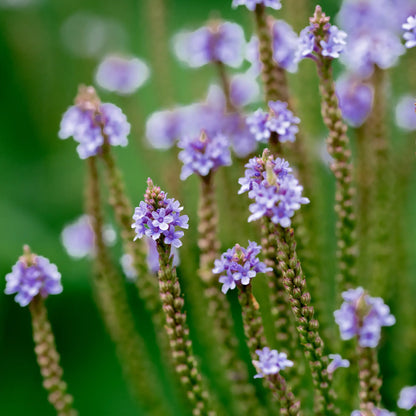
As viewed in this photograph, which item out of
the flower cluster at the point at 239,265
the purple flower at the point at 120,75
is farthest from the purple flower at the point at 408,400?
the purple flower at the point at 120,75

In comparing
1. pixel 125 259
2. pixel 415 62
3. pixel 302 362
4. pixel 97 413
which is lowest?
pixel 97 413

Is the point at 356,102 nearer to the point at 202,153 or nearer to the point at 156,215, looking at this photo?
the point at 202,153

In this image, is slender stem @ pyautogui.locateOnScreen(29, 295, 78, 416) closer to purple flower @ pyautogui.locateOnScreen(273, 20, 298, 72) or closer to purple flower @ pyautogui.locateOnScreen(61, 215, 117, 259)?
purple flower @ pyautogui.locateOnScreen(61, 215, 117, 259)

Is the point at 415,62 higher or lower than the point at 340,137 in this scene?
higher

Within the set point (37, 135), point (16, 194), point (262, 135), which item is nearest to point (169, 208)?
point (262, 135)

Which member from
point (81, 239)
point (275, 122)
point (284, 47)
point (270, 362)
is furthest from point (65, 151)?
point (270, 362)

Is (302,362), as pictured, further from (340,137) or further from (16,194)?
(16,194)

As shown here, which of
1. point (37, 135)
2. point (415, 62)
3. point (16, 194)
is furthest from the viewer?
point (37, 135)
